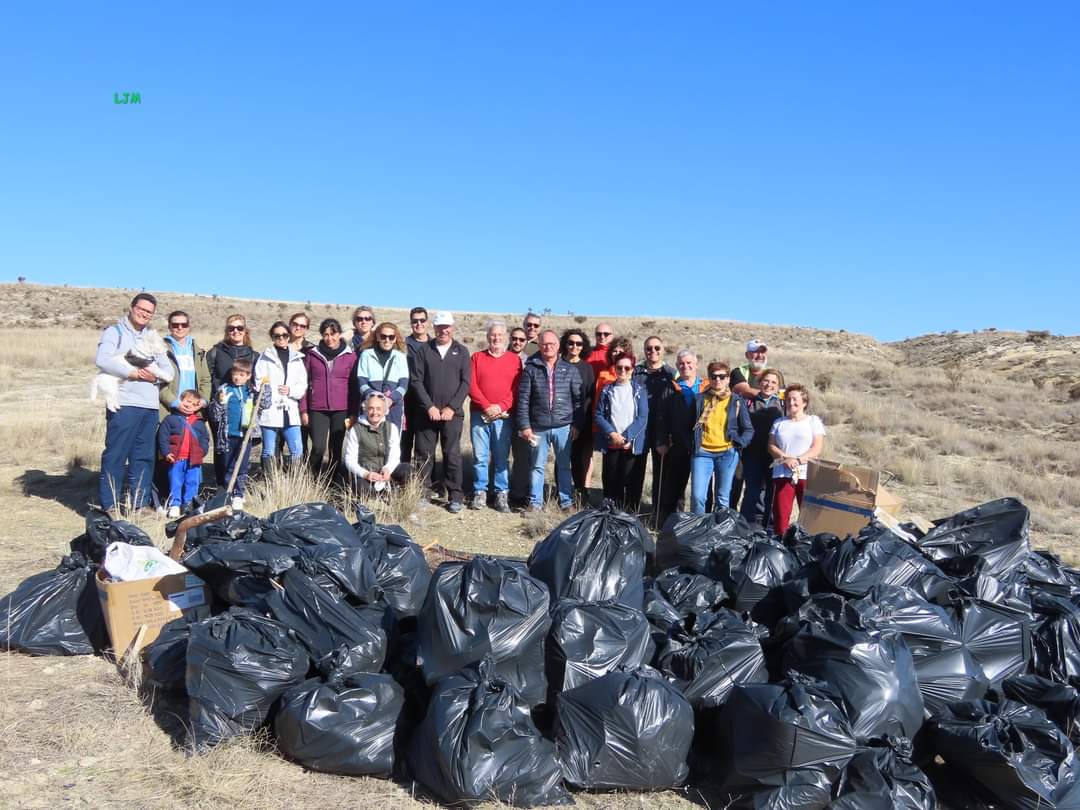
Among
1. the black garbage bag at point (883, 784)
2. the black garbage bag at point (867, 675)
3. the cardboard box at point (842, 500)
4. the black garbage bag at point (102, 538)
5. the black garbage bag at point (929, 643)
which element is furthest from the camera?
the cardboard box at point (842, 500)

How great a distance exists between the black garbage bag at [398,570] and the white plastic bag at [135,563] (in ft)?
3.40

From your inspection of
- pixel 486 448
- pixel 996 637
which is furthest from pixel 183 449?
pixel 996 637

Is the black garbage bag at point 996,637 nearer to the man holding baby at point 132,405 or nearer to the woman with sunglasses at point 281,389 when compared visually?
the woman with sunglasses at point 281,389

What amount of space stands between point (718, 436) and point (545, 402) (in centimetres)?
158

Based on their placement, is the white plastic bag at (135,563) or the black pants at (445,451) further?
the black pants at (445,451)

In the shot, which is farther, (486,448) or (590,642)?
(486,448)

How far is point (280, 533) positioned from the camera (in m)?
4.55

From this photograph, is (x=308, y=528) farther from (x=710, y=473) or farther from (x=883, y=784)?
(x=710, y=473)

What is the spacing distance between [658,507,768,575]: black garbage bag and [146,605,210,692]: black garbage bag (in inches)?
116

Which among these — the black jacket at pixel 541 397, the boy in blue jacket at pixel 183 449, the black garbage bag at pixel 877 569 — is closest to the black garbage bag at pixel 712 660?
the black garbage bag at pixel 877 569

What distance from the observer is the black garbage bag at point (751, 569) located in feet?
15.8

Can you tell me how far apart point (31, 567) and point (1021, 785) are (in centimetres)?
593

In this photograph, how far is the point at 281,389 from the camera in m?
7.52

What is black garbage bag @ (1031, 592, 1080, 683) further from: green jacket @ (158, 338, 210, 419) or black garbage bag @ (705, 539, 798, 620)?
green jacket @ (158, 338, 210, 419)
